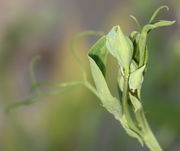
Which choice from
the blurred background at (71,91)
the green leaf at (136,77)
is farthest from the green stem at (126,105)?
the blurred background at (71,91)

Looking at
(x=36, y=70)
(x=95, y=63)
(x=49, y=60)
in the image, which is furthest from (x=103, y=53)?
(x=36, y=70)

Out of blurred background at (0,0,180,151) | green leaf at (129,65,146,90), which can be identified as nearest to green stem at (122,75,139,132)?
green leaf at (129,65,146,90)

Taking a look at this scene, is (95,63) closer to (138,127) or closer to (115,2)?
(138,127)

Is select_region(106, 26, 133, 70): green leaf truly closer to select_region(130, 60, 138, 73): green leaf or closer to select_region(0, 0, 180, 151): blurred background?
select_region(130, 60, 138, 73): green leaf

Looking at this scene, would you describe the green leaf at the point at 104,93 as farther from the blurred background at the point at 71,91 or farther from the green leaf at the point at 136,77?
the blurred background at the point at 71,91

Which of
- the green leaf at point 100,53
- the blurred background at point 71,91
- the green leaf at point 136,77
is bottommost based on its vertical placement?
the blurred background at point 71,91

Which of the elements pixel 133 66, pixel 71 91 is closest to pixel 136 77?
pixel 133 66
